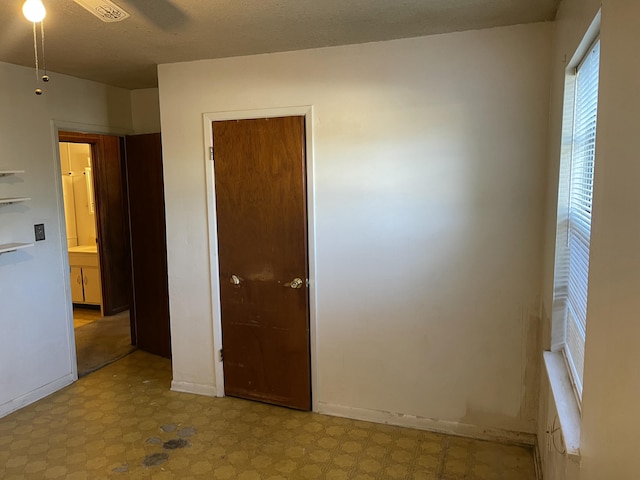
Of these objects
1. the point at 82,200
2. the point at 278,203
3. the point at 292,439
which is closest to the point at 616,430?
the point at 292,439

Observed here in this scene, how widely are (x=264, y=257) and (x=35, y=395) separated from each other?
195cm

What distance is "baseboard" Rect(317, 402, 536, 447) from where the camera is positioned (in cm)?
280

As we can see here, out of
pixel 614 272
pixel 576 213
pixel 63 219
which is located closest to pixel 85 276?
pixel 63 219

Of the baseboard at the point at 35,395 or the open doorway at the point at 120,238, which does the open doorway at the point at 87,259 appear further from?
the baseboard at the point at 35,395

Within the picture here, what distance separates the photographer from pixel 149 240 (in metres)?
4.18

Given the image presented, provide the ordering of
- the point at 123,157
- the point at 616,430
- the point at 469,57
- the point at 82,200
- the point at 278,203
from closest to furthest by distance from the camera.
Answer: the point at 616,430 < the point at 469,57 < the point at 278,203 < the point at 123,157 < the point at 82,200

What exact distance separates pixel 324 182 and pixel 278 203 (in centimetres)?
34

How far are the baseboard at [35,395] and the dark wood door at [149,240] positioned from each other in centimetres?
76

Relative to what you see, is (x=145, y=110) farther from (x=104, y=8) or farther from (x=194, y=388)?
(x=104, y=8)

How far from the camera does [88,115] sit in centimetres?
387

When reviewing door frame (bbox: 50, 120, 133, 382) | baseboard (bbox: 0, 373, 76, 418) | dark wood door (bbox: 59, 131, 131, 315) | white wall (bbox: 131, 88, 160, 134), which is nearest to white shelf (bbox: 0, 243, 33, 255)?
door frame (bbox: 50, 120, 133, 382)

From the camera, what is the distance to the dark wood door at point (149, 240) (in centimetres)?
405

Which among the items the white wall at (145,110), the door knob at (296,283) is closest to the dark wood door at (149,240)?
the white wall at (145,110)

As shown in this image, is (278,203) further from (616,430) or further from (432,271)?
(616,430)
